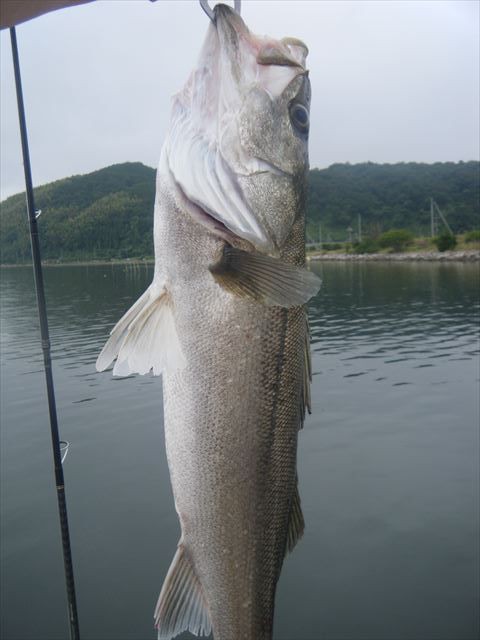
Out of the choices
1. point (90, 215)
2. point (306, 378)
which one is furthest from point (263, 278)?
point (90, 215)

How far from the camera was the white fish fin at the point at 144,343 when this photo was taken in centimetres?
197

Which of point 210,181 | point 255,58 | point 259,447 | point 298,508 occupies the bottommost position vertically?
point 298,508

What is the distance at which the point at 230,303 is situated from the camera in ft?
6.47

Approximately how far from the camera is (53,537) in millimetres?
9344

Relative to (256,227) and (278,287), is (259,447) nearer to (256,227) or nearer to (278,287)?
(278,287)

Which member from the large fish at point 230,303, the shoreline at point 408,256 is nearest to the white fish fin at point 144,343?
the large fish at point 230,303

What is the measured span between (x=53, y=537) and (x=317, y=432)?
6980mm

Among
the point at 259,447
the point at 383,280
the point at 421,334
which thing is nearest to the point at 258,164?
the point at 259,447

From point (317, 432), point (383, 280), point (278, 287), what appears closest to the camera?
point (278, 287)

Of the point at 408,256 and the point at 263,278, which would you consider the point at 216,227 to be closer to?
the point at 263,278

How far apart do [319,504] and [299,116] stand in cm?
912

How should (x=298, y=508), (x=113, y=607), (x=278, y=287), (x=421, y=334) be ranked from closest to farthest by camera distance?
(x=278, y=287)
(x=298, y=508)
(x=113, y=607)
(x=421, y=334)

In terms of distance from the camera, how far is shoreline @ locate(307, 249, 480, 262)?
74.0 meters

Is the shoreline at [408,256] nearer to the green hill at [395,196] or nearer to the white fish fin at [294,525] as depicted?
the green hill at [395,196]
